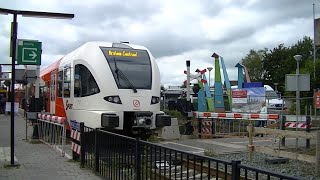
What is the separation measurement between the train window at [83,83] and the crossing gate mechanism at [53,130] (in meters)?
1.27

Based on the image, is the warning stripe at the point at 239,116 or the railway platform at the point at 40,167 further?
the warning stripe at the point at 239,116

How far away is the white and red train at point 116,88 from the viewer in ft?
43.7

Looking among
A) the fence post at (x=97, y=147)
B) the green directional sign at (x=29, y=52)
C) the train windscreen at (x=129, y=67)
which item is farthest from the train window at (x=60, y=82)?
the fence post at (x=97, y=147)

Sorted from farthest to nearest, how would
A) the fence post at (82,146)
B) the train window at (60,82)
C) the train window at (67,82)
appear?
the train window at (60,82) → the train window at (67,82) → the fence post at (82,146)

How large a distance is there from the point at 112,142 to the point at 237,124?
15.4 m

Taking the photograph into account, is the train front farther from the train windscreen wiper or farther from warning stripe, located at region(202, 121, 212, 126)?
warning stripe, located at region(202, 121, 212, 126)

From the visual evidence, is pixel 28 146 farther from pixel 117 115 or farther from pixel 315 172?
pixel 315 172

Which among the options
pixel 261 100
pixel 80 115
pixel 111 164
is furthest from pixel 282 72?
pixel 111 164

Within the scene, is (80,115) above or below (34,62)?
below

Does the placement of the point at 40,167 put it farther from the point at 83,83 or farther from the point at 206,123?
the point at 206,123

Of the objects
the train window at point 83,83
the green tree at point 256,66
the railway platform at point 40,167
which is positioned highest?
the green tree at point 256,66

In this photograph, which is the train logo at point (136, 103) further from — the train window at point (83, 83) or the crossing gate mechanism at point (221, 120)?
the crossing gate mechanism at point (221, 120)

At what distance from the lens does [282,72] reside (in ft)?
267

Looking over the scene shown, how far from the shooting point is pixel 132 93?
13.6 metres
